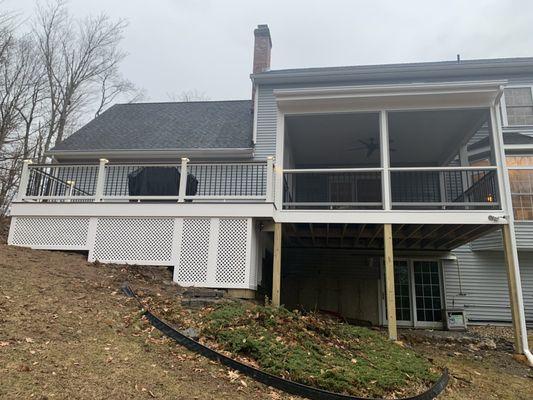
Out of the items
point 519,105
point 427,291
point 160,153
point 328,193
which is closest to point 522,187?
point 519,105

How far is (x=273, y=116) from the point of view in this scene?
12336mm

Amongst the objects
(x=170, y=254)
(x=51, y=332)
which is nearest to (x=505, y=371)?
(x=170, y=254)

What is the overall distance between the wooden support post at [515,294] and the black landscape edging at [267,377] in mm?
2794

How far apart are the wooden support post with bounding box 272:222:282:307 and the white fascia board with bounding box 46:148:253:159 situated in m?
3.95

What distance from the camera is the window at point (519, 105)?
1242 cm

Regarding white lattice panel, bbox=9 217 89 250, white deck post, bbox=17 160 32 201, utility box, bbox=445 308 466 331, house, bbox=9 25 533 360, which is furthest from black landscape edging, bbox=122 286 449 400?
utility box, bbox=445 308 466 331

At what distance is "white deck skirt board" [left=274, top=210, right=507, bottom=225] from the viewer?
26.4 feet

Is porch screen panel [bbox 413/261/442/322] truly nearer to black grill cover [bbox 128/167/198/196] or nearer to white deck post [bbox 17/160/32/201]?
black grill cover [bbox 128/167/198/196]

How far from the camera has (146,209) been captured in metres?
8.41

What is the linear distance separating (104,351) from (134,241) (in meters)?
3.84

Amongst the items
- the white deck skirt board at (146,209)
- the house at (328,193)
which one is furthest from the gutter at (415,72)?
the white deck skirt board at (146,209)

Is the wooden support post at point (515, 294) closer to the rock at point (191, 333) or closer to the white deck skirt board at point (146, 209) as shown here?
the white deck skirt board at point (146, 209)

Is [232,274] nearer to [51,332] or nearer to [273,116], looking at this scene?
[51,332]

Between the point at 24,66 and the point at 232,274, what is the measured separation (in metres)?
15.8
